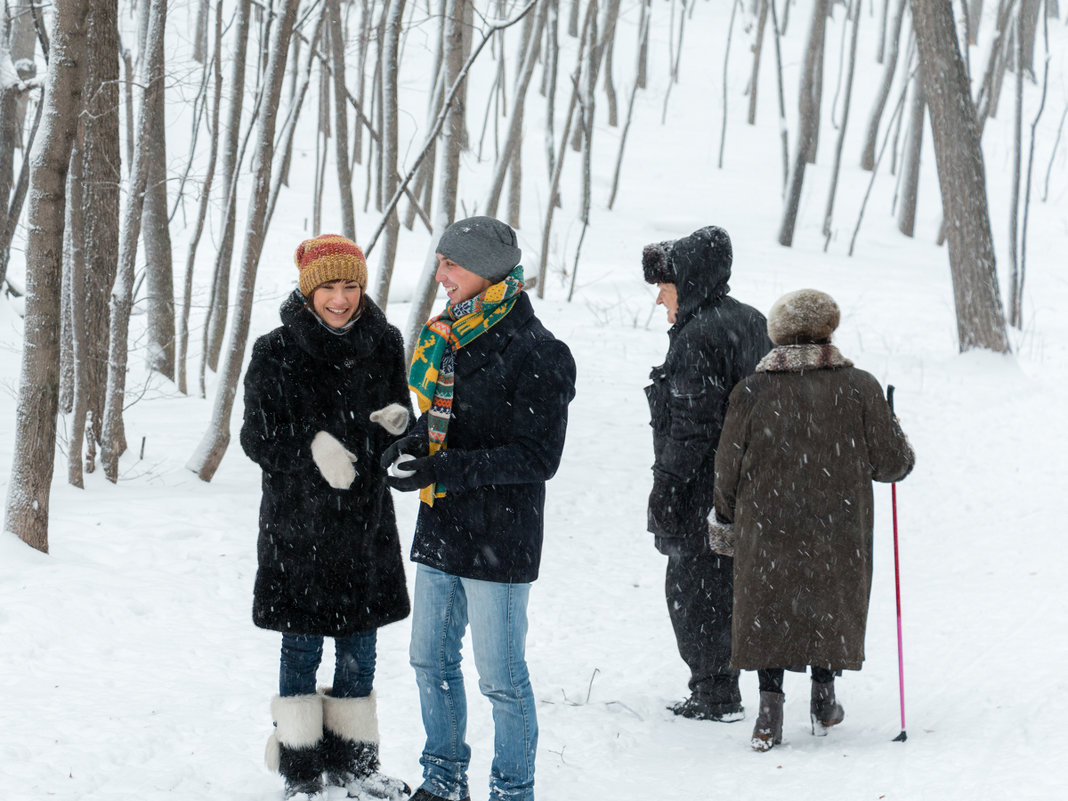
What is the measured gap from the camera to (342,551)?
3.25 m

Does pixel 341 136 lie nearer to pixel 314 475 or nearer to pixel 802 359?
pixel 802 359

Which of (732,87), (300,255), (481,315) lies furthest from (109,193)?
(732,87)

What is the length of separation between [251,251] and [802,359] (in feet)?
14.2

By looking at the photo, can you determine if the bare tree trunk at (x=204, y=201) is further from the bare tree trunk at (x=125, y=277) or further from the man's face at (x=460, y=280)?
the man's face at (x=460, y=280)

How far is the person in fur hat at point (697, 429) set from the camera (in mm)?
4363

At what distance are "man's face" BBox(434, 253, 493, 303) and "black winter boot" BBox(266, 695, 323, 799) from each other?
4.56 ft

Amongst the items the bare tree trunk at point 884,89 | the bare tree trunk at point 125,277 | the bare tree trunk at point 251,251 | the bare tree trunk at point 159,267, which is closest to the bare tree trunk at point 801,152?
the bare tree trunk at point 884,89

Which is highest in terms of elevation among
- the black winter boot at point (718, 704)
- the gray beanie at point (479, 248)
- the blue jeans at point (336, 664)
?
the gray beanie at point (479, 248)

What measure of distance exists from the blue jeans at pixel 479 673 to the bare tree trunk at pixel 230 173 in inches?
239

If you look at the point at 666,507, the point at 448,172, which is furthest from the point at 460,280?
the point at 448,172

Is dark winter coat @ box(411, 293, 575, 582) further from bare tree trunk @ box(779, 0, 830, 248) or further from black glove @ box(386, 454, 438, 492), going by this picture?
bare tree trunk @ box(779, 0, 830, 248)

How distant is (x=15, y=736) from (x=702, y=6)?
51.3 m

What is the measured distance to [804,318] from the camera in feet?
13.0

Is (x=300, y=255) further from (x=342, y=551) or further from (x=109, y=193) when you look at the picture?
(x=109, y=193)
